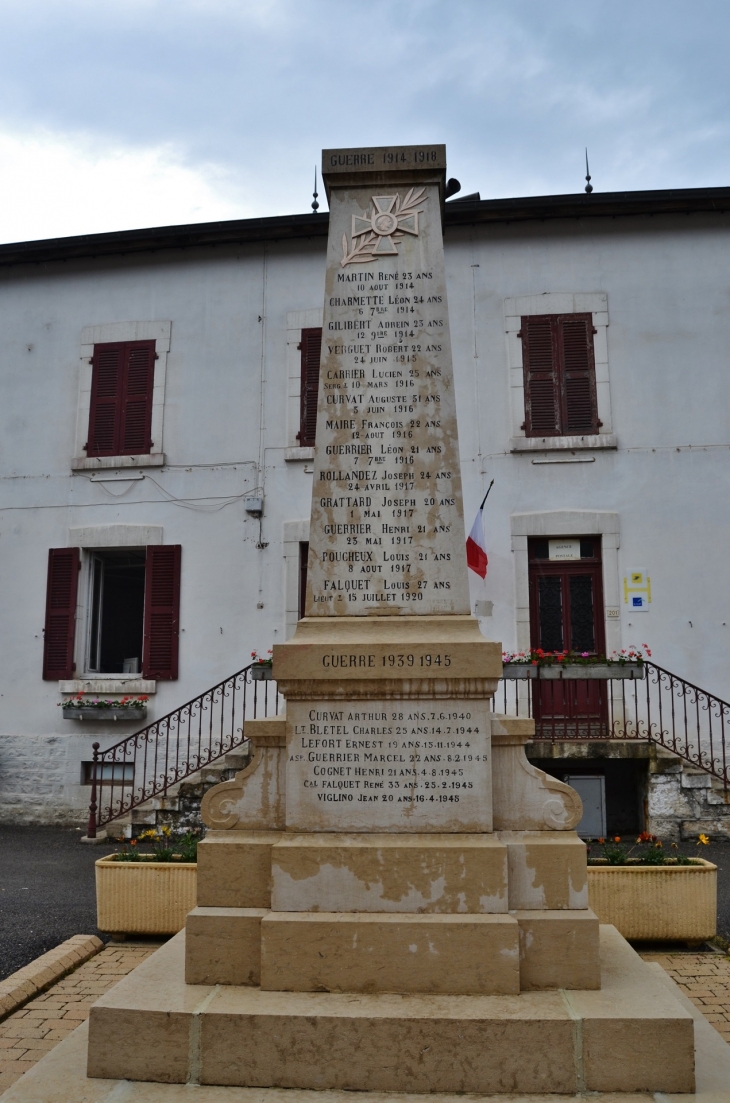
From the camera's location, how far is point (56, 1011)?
15.0 ft

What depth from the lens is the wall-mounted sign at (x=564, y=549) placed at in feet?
36.3

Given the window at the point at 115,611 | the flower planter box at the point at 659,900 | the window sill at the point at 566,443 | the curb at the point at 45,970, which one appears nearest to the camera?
the curb at the point at 45,970

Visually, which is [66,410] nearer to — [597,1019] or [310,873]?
[310,873]

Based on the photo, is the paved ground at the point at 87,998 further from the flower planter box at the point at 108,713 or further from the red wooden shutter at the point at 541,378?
the red wooden shutter at the point at 541,378

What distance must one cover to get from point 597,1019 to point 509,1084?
0.39 m

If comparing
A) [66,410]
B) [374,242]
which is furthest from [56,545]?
[374,242]

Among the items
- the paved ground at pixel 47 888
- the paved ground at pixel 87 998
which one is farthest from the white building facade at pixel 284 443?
the paved ground at pixel 87 998

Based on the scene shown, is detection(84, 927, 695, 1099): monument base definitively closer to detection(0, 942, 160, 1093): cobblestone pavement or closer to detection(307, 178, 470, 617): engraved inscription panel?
detection(0, 942, 160, 1093): cobblestone pavement

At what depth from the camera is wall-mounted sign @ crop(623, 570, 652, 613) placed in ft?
35.1

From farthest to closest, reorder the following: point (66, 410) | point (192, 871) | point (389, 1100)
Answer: point (66, 410) < point (192, 871) < point (389, 1100)

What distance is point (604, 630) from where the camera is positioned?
10820 mm

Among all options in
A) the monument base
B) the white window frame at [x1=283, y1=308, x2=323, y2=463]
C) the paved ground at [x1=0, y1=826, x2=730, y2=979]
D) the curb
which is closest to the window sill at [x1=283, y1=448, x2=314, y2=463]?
the white window frame at [x1=283, y1=308, x2=323, y2=463]

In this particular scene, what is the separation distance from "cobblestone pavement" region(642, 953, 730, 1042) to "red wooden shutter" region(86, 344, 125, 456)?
9282 millimetres

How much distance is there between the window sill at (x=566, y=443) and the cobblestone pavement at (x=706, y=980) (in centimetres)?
670
